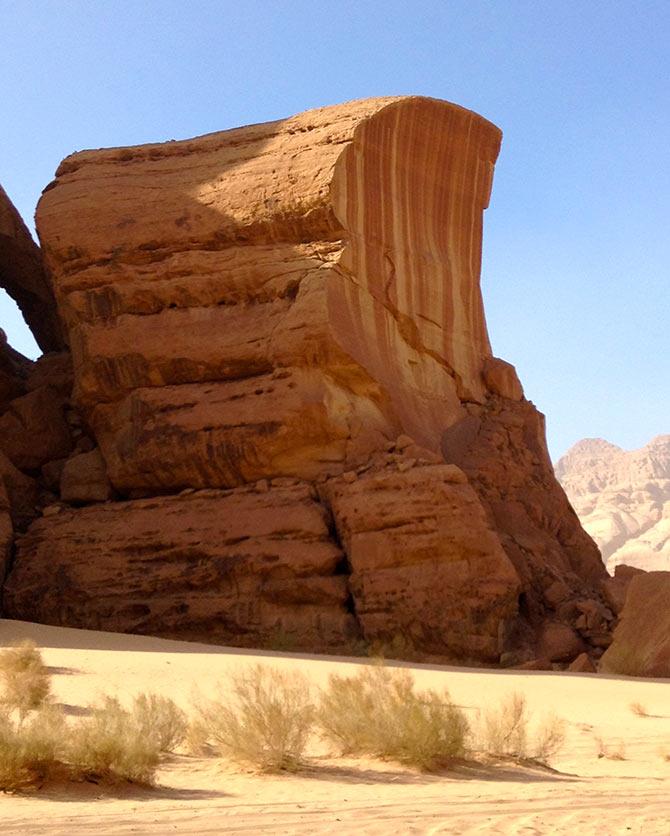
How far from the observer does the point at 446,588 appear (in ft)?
49.0

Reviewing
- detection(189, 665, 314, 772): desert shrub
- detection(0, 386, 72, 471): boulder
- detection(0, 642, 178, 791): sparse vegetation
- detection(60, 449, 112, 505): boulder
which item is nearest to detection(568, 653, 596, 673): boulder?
detection(189, 665, 314, 772): desert shrub

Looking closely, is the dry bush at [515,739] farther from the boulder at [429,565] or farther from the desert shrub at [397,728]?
the boulder at [429,565]

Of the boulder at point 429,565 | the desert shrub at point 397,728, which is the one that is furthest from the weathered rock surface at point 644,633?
the desert shrub at point 397,728

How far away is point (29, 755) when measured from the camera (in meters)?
5.91

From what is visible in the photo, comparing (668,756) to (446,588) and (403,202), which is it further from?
(403,202)

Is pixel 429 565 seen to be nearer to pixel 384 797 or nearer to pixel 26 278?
pixel 384 797

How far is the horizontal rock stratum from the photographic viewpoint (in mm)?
15258

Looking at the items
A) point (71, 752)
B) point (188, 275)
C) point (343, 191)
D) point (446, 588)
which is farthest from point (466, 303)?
point (71, 752)

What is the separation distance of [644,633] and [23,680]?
7720 millimetres

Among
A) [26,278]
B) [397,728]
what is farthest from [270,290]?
[397,728]

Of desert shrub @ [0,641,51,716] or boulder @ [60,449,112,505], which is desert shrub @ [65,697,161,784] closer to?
desert shrub @ [0,641,51,716]

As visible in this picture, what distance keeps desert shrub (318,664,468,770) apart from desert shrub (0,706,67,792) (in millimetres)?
1858

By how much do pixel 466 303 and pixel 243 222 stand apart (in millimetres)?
4184

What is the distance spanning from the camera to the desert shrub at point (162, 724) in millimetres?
6891
